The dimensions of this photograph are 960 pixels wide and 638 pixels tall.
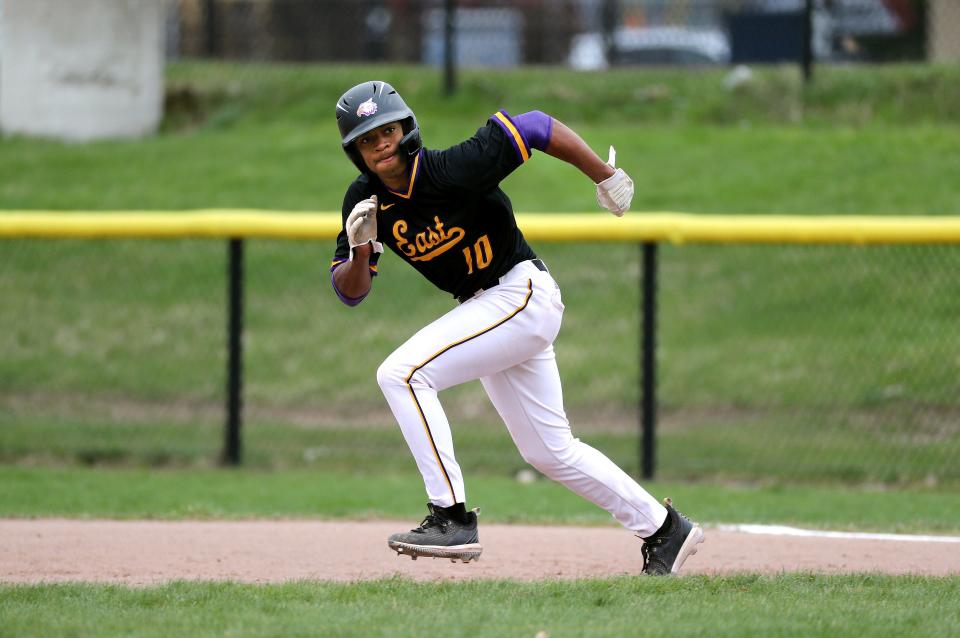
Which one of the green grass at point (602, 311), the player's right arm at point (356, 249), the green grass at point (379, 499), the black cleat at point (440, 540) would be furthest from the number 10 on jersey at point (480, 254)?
the green grass at point (602, 311)

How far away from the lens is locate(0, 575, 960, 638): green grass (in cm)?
398

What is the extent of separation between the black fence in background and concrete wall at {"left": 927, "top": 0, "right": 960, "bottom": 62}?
16 mm

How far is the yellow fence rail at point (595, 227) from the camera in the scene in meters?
→ 8.18

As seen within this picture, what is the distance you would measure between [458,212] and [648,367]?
13.2 ft

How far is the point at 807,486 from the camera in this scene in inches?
338

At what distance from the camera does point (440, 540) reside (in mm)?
4719

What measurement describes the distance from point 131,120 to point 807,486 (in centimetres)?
1027

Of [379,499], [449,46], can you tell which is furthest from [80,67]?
[379,499]

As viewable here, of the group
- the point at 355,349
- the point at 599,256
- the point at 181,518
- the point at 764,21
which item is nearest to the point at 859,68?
the point at 764,21

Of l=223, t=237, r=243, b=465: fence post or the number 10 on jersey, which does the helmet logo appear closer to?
the number 10 on jersey

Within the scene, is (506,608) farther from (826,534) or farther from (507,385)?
(826,534)

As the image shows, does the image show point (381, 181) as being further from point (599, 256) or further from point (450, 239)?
point (599, 256)

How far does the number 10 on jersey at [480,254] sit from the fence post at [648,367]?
3797 millimetres

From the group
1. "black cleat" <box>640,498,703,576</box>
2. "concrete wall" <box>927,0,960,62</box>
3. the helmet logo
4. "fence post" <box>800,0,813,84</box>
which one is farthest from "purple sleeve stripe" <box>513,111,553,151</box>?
"concrete wall" <box>927,0,960,62</box>
